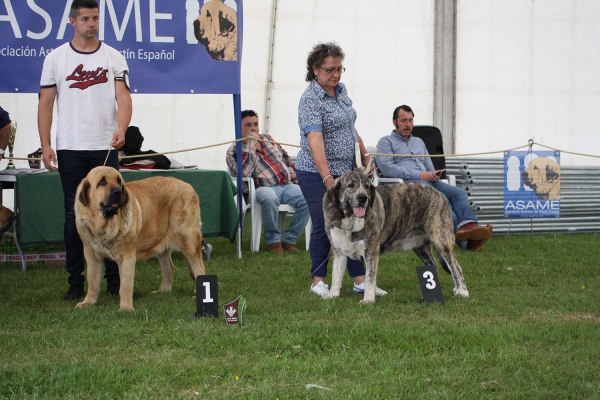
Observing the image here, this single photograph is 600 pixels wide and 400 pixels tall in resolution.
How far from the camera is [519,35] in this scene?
12969 mm

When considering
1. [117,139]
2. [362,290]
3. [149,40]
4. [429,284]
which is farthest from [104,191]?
[149,40]

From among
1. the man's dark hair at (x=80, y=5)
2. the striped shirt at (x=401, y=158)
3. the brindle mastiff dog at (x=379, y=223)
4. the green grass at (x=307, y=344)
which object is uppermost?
the man's dark hair at (x=80, y=5)

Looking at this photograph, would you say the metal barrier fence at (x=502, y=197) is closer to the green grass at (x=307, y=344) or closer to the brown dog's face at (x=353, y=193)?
the green grass at (x=307, y=344)

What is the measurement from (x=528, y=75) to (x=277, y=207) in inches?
248

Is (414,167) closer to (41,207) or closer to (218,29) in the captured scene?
(218,29)

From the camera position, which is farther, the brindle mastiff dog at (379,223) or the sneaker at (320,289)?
the sneaker at (320,289)

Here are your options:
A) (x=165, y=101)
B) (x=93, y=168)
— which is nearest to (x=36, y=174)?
(x=93, y=168)

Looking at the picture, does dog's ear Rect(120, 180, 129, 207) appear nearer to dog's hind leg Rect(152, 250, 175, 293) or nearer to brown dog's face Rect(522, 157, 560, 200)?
dog's hind leg Rect(152, 250, 175, 293)

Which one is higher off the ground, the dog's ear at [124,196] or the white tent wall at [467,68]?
the white tent wall at [467,68]

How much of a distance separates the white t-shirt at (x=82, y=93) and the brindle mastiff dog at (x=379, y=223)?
1.82m

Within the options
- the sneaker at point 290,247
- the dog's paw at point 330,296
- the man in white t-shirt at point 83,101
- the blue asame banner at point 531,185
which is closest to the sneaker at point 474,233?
the blue asame banner at point 531,185

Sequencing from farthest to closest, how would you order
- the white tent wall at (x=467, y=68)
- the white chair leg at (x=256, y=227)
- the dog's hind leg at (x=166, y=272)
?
the white tent wall at (x=467, y=68) < the white chair leg at (x=256, y=227) < the dog's hind leg at (x=166, y=272)

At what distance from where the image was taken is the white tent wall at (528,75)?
12930mm

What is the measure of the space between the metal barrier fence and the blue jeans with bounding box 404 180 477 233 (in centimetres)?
146
